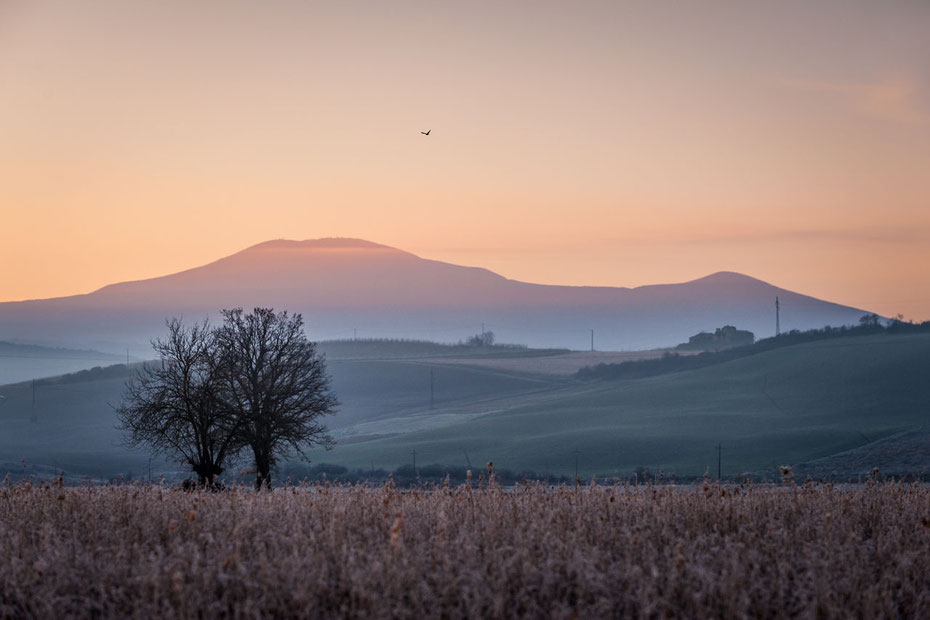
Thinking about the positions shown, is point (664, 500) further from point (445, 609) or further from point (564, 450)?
point (564, 450)

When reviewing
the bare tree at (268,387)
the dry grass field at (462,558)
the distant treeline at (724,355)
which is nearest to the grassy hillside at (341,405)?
the distant treeline at (724,355)

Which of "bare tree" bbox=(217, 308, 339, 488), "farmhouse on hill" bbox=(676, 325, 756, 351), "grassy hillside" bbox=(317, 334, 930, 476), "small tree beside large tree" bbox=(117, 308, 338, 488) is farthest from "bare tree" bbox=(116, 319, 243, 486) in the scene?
"farmhouse on hill" bbox=(676, 325, 756, 351)

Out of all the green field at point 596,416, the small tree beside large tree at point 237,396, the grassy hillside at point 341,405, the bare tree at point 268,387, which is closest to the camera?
the small tree beside large tree at point 237,396

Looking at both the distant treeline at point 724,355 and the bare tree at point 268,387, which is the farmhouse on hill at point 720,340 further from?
the bare tree at point 268,387

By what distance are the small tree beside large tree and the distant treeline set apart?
100 meters

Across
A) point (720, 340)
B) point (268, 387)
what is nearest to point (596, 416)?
point (268, 387)

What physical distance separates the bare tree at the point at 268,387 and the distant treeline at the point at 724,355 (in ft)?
327

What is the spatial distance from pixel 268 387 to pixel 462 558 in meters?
33.8

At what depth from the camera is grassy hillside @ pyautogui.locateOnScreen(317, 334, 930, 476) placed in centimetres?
7044

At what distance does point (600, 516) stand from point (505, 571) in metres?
2.77

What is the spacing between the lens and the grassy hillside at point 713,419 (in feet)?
231

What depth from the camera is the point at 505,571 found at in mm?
8492

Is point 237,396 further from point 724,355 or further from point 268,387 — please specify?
point 724,355

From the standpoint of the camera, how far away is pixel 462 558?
8977mm
